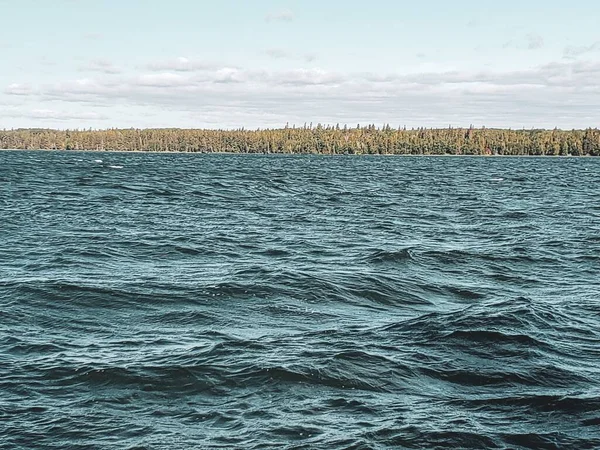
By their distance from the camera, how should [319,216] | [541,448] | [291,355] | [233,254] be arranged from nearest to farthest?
[541,448]
[291,355]
[233,254]
[319,216]

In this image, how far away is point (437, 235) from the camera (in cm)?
3891

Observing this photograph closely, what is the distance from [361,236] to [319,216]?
10032 mm

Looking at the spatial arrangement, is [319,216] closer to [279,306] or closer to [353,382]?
[279,306]

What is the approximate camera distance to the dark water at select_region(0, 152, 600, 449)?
42.5 ft

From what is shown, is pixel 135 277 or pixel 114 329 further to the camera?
pixel 135 277

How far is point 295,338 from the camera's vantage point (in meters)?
18.3

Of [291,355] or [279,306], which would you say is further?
[279,306]

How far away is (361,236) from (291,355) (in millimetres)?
21660

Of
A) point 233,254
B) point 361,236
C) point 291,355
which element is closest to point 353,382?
point 291,355

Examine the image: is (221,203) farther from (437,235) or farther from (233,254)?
(233,254)

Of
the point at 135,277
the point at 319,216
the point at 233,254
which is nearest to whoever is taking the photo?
the point at 135,277

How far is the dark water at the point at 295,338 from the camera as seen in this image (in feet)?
42.5

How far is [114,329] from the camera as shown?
→ 19.0m

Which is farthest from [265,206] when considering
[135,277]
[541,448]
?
[541,448]
